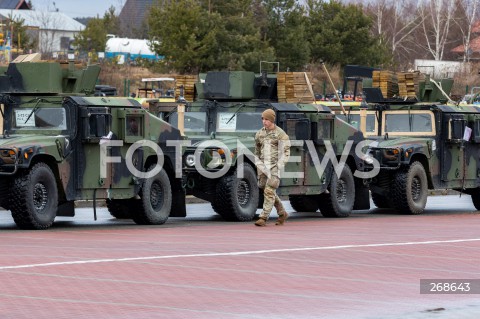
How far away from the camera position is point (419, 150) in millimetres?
24312

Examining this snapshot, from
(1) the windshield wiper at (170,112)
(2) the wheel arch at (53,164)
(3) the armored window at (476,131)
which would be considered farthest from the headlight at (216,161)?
(3) the armored window at (476,131)

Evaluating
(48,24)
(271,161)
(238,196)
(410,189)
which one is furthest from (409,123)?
(48,24)

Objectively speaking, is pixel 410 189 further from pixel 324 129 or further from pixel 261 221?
pixel 261 221

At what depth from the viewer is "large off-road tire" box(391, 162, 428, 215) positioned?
24000mm

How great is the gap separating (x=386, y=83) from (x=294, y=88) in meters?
3.53

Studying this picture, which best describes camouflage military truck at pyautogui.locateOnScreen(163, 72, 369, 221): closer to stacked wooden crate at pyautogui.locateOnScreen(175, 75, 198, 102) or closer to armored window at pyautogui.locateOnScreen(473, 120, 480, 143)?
stacked wooden crate at pyautogui.locateOnScreen(175, 75, 198, 102)

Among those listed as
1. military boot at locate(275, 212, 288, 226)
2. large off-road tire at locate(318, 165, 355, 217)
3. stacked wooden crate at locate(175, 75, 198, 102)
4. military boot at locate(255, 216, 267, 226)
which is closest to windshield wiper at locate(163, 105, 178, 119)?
stacked wooden crate at locate(175, 75, 198, 102)

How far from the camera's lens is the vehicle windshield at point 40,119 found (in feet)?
63.6

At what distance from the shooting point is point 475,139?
25984 mm

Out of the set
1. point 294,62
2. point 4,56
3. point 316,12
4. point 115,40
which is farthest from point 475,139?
point 115,40

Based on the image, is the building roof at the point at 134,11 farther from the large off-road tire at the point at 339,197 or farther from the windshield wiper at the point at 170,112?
the large off-road tire at the point at 339,197

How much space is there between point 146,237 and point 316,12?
44.8 m

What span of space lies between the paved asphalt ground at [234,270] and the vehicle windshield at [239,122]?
2437 millimetres

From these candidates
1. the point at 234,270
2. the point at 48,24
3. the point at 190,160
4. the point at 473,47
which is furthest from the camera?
the point at 48,24
